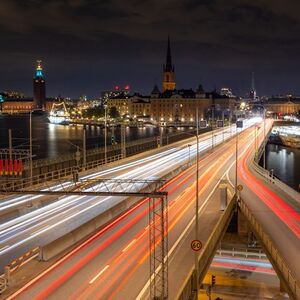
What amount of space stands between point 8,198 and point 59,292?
56.1 feet

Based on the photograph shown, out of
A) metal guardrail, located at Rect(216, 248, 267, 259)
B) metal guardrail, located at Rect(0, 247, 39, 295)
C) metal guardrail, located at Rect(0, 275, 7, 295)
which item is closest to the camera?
metal guardrail, located at Rect(0, 275, 7, 295)

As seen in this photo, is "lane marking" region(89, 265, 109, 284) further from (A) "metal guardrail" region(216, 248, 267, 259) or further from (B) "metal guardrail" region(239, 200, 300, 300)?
(A) "metal guardrail" region(216, 248, 267, 259)

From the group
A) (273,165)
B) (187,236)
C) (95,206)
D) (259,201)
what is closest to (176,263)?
(187,236)

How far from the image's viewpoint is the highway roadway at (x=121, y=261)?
15.8 meters

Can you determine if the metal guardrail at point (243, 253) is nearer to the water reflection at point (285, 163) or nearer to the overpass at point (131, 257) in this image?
the overpass at point (131, 257)

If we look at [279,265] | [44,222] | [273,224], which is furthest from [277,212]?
[44,222]

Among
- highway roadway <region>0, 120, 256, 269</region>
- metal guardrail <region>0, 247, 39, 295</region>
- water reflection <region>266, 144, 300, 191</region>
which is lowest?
water reflection <region>266, 144, 300, 191</region>

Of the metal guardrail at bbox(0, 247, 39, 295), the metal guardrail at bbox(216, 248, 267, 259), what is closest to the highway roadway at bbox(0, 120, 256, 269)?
the metal guardrail at bbox(0, 247, 39, 295)

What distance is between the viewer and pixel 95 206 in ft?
101

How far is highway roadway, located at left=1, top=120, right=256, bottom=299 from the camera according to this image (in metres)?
15.8

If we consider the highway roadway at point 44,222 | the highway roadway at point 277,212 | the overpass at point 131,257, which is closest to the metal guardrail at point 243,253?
the highway roadway at point 277,212

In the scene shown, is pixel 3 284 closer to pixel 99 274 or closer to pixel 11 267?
pixel 11 267

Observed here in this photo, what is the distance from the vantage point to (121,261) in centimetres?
1877

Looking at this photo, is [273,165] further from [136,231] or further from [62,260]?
[62,260]
